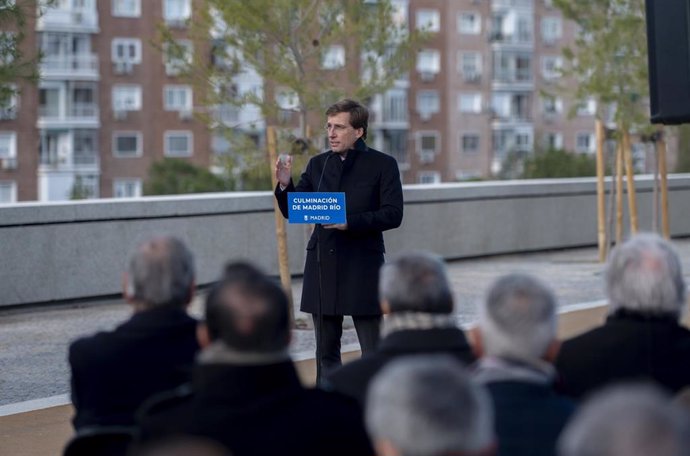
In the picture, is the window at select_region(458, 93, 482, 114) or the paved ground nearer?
the paved ground

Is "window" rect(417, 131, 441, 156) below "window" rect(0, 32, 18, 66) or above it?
above

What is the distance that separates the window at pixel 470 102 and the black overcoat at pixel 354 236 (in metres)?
89.6

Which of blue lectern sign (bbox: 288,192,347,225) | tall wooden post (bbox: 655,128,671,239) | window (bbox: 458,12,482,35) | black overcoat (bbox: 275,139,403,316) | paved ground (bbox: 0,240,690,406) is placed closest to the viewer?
blue lectern sign (bbox: 288,192,347,225)

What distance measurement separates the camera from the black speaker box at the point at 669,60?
288 inches

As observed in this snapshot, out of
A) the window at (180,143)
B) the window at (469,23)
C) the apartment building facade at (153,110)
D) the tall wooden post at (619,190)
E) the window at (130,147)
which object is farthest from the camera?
the window at (469,23)

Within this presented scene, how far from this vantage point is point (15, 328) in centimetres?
1425

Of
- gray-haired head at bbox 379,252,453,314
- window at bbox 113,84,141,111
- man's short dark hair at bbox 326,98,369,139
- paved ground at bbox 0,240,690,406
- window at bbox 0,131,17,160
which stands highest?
window at bbox 113,84,141,111

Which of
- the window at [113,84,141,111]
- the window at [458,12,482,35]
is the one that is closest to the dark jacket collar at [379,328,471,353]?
the window at [113,84,141,111]

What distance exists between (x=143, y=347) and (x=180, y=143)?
84.7 metres

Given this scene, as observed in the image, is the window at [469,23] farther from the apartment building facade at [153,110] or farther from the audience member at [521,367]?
the audience member at [521,367]

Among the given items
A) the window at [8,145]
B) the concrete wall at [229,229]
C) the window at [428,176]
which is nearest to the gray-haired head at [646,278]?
the concrete wall at [229,229]

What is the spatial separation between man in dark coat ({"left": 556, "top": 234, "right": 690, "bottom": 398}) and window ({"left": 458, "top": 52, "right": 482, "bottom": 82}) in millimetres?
94195

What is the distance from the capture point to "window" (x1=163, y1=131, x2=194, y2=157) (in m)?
88.2

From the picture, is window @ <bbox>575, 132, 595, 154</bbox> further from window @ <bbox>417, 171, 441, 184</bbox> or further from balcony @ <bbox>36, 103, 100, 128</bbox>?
balcony @ <bbox>36, 103, 100, 128</bbox>
